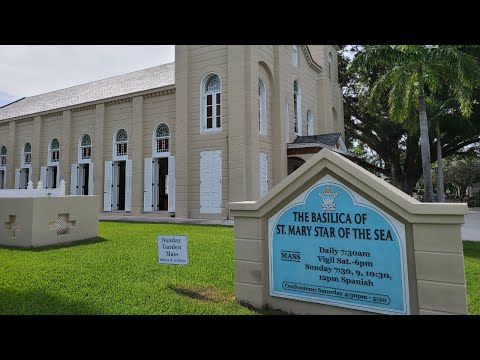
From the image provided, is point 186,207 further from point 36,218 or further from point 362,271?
point 362,271

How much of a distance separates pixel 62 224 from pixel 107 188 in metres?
11.5

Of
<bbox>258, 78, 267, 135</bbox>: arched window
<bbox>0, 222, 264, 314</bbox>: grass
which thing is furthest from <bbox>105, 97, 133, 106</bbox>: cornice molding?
<bbox>0, 222, 264, 314</bbox>: grass

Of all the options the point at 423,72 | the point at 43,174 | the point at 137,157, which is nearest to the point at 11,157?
the point at 43,174

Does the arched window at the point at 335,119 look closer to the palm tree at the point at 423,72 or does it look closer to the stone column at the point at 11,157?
the palm tree at the point at 423,72

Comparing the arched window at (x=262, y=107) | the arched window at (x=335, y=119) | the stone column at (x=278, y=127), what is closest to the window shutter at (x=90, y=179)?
the arched window at (x=262, y=107)

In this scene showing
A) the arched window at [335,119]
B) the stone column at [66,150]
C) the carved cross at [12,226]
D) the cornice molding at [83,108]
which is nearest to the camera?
the carved cross at [12,226]

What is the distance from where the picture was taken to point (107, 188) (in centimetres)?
2138

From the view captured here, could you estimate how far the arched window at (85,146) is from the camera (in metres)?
23.0

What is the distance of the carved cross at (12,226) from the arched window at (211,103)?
980 centimetres

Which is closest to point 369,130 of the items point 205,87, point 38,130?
point 205,87

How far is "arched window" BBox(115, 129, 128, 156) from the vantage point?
839 inches

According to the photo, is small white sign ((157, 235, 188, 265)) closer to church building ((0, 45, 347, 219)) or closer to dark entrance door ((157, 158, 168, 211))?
church building ((0, 45, 347, 219))

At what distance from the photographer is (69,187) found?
76.1ft
